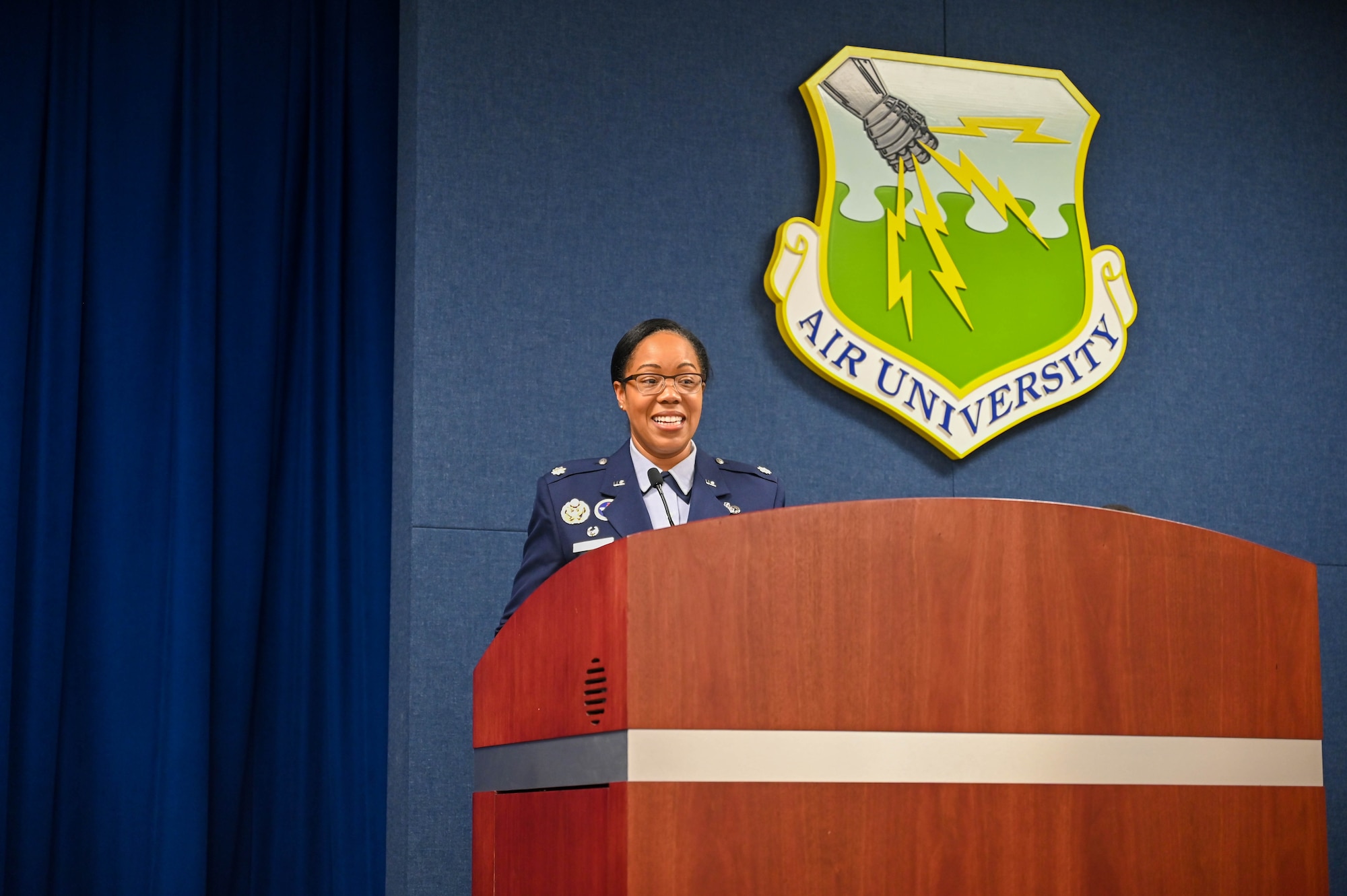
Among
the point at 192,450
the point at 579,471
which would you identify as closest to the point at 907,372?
the point at 579,471

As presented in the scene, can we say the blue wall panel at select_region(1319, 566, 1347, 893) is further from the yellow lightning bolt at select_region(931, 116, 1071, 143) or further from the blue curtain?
the blue curtain

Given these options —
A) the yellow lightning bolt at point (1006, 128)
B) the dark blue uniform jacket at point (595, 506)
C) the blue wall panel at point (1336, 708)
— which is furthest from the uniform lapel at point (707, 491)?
the blue wall panel at point (1336, 708)

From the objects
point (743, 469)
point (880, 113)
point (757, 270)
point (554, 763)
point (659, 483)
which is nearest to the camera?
point (554, 763)

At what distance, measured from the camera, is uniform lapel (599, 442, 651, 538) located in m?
1.92

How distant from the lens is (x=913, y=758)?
1.05 meters

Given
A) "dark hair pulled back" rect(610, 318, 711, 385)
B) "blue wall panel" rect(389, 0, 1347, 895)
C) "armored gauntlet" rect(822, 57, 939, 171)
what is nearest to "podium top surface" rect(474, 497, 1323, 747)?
"dark hair pulled back" rect(610, 318, 711, 385)

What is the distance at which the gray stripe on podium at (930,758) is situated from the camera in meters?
1.04

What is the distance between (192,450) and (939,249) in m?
1.82

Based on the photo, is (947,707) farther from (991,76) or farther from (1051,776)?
(991,76)

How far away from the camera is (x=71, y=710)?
282 centimetres

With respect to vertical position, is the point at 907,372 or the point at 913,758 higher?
the point at 907,372

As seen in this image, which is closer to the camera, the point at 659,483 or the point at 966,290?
the point at 659,483

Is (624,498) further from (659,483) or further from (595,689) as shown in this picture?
(595,689)

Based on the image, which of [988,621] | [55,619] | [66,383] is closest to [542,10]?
[66,383]
